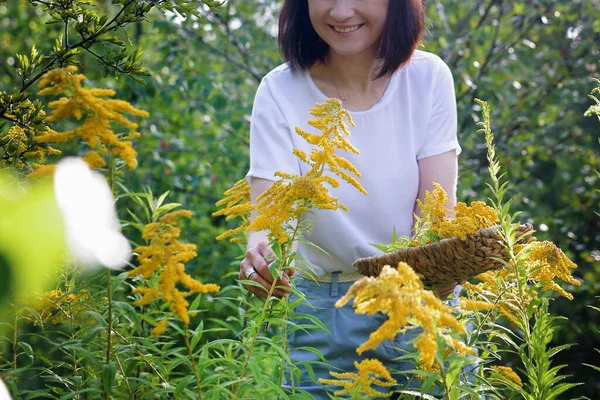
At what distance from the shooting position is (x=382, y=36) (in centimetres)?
220

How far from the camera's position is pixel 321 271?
2006 millimetres

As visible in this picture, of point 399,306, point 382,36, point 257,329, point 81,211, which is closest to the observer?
point 81,211

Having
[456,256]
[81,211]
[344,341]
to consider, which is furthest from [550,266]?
[81,211]

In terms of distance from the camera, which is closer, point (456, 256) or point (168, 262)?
point (168, 262)

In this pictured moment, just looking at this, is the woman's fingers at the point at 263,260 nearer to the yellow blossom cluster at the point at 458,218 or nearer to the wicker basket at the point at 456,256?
the wicker basket at the point at 456,256

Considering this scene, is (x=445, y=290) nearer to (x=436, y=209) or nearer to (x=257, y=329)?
(x=436, y=209)

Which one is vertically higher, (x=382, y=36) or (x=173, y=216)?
(x=382, y=36)

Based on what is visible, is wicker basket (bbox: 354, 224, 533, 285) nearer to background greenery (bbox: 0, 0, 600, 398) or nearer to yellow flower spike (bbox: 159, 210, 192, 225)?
yellow flower spike (bbox: 159, 210, 192, 225)

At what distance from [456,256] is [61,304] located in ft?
2.60

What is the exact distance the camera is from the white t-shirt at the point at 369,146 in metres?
2.05

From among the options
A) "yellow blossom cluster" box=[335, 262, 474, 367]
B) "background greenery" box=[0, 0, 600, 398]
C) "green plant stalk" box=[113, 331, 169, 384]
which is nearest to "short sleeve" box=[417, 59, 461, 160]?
"green plant stalk" box=[113, 331, 169, 384]

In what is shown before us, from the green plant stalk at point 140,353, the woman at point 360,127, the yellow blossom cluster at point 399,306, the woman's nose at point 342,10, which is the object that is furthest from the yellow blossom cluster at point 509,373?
the woman's nose at point 342,10

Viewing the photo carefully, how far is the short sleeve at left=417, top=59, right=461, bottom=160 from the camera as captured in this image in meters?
2.14

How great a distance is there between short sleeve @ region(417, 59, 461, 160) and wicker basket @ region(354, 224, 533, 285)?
81 cm
